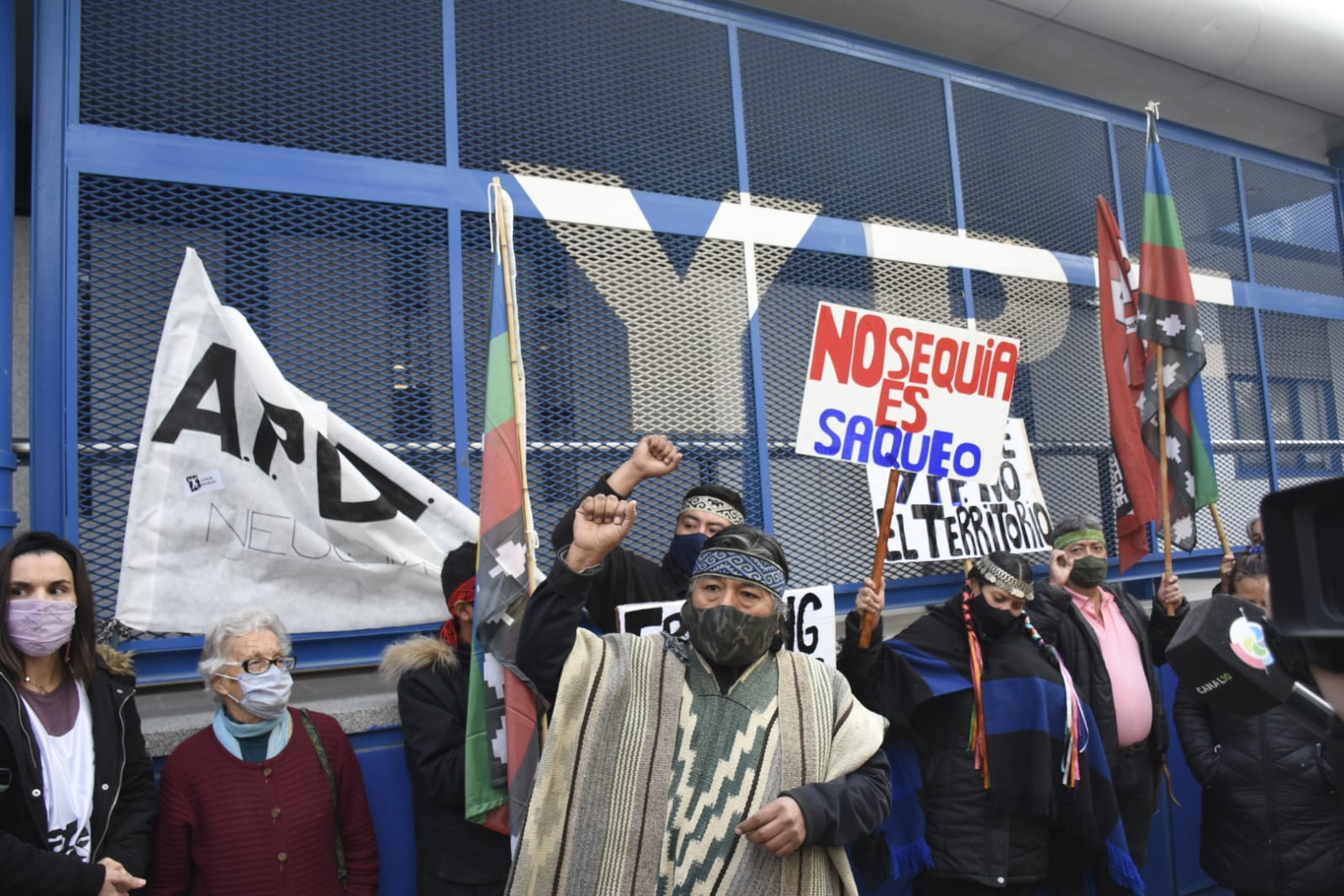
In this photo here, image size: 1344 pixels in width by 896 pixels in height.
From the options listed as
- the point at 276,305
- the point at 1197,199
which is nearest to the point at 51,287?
the point at 276,305

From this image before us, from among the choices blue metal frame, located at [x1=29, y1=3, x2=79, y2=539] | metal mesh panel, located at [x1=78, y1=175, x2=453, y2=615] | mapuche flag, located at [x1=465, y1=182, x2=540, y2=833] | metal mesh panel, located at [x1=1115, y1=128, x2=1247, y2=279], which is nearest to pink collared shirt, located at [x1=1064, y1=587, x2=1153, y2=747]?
mapuche flag, located at [x1=465, y1=182, x2=540, y2=833]

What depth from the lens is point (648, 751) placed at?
2.57 m

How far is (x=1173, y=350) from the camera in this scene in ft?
18.5

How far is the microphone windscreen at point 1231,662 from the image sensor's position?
1.43m

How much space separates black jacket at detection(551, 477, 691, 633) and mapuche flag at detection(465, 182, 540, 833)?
1.74 ft

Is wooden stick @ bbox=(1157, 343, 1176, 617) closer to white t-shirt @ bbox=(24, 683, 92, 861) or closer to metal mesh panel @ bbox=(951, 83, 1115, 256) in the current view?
metal mesh panel @ bbox=(951, 83, 1115, 256)

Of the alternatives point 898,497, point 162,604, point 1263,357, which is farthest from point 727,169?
point 1263,357

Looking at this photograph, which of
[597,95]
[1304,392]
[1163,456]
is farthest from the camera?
[1304,392]

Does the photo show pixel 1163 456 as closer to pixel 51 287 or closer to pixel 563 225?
pixel 563 225

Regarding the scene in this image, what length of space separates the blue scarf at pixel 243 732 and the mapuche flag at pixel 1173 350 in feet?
15.2

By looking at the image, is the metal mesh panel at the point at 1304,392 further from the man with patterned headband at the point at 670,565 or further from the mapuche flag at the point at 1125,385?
the man with patterned headband at the point at 670,565

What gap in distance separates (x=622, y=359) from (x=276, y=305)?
5.33ft

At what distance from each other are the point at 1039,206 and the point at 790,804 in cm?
547

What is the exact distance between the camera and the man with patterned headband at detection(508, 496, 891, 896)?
2.49 m
